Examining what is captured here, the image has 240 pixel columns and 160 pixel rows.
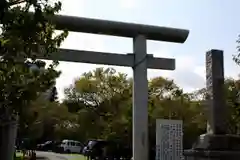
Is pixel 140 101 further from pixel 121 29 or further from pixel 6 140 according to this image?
pixel 6 140

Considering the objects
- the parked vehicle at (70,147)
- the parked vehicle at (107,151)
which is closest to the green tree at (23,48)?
the parked vehicle at (107,151)

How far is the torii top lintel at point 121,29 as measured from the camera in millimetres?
14078

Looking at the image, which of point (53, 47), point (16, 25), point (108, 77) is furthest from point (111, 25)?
point (108, 77)

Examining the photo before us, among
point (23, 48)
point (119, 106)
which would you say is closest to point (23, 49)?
point (23, 48)

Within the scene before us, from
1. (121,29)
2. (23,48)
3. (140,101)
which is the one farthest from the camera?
(140,101)

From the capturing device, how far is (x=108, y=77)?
40.5m

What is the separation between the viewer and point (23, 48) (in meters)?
7.19

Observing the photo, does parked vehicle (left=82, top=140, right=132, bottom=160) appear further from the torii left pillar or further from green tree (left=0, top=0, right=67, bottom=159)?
green tree (left=0, top=0, right=67, bottom=159)

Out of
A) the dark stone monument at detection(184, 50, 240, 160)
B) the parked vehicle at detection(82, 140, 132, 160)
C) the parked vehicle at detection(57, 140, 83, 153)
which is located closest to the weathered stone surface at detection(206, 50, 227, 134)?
the dark stone monument at detection(184, 50, 240, 160)

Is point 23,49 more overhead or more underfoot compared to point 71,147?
more overhead

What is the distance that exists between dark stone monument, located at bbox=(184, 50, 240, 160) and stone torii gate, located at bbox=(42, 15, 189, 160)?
4.06m

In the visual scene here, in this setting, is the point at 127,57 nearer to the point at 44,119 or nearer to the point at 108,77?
the point at 108,77

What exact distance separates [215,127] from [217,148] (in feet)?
2.25

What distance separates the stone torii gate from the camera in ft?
47.2
